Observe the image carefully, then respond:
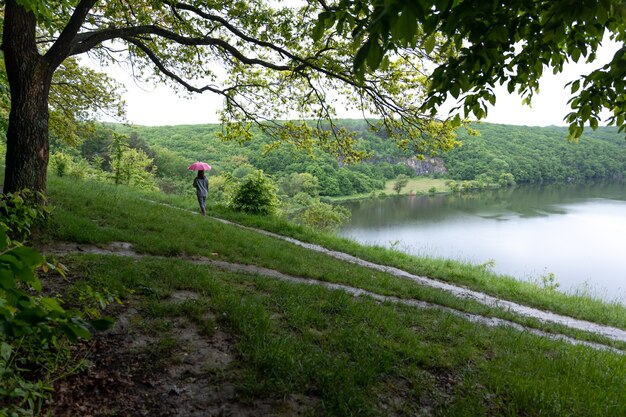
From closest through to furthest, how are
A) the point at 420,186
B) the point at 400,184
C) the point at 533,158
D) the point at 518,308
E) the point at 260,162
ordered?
1. the point at 518,308
2. the point at 260,162
3. the point at 400,184
4. the point at 420,186
5. the point at 533,158

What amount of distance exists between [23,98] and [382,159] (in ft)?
317

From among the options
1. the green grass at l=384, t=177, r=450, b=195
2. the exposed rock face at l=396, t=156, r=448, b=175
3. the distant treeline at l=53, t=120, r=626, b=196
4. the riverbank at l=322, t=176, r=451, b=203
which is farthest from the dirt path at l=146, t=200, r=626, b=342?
the exposed rock face at l=396, t=156, r=448, b=175

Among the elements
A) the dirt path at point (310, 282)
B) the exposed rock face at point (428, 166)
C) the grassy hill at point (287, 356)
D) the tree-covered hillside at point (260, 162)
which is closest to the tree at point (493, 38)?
the grassy hill at point (287, 356)

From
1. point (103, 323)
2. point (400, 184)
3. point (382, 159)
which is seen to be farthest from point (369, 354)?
point (382, 159)

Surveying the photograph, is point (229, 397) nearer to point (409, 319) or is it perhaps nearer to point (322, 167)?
point (409, 319)

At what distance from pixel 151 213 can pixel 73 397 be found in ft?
25.3

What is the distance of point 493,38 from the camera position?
2373mm

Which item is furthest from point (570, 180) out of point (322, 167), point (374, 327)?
point (374, 327)

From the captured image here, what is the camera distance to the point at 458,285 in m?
9.76

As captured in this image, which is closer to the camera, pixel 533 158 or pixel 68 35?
pixel 68 35

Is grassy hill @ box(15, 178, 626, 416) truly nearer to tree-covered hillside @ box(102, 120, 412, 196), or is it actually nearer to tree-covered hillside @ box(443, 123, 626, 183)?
tree-covered hillside @ box(102, 120, 412, 196)

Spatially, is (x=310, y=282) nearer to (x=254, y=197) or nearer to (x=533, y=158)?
(x=254, y=197)

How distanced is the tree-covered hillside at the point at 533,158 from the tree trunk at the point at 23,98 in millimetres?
95538

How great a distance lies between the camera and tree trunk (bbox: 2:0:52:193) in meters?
5.86
